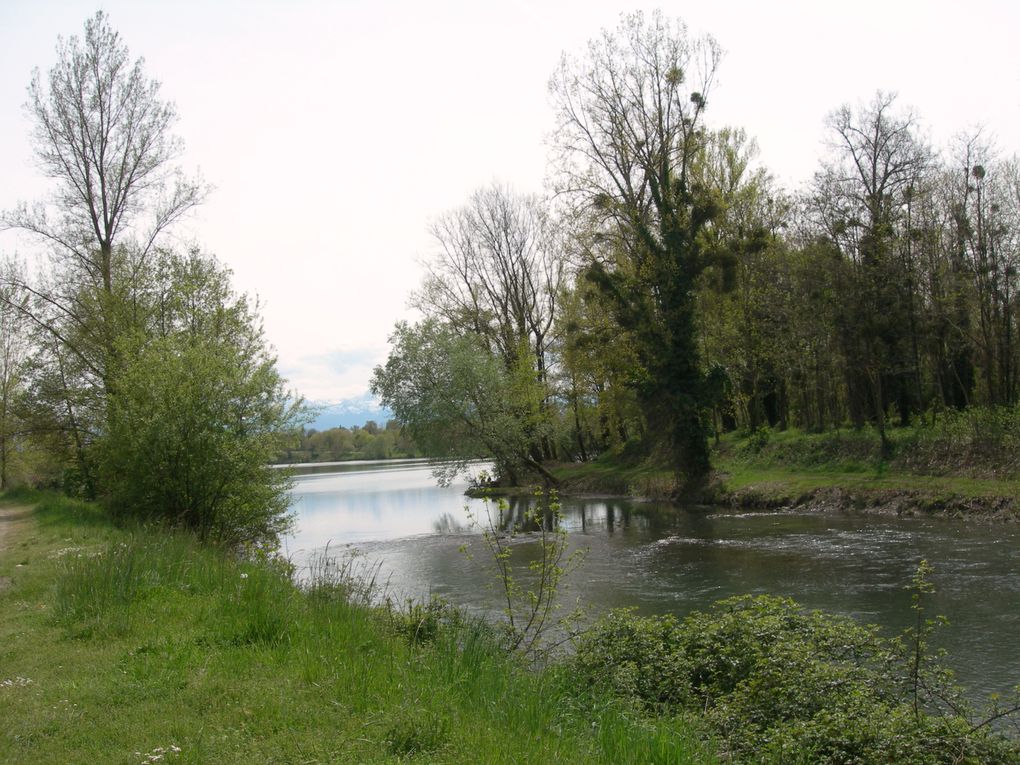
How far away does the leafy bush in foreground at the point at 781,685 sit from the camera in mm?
5770

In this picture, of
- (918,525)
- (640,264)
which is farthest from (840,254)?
(918,525)

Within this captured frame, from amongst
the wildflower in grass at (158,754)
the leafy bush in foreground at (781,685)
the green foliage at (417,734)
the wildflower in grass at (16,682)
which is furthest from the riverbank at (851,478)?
the wildflower in grass at (16,682)

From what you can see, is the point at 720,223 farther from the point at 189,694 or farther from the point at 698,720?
the point at 189,694

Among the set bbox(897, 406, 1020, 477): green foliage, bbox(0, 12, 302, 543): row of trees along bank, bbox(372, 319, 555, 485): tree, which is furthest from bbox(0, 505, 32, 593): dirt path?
bbox(897, 406, 1020, 477): green foliage

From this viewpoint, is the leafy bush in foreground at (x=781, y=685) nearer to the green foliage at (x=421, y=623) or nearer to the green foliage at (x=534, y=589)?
the green foliage at (x=534, y=589)

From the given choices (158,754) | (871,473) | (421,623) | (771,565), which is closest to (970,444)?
(871,473)

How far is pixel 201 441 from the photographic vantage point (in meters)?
16.0

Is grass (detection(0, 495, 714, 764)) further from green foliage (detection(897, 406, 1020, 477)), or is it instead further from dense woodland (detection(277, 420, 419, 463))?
dense woodland (detection(277, 420, 419, 463))

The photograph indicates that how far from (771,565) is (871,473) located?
10610 mm

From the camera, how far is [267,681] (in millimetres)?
6066

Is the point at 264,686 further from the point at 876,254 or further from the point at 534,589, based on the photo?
the point at 876,254

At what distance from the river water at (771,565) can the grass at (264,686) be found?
3.67m

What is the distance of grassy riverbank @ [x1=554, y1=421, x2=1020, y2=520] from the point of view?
19.8 meters

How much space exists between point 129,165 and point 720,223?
24.1 meters
